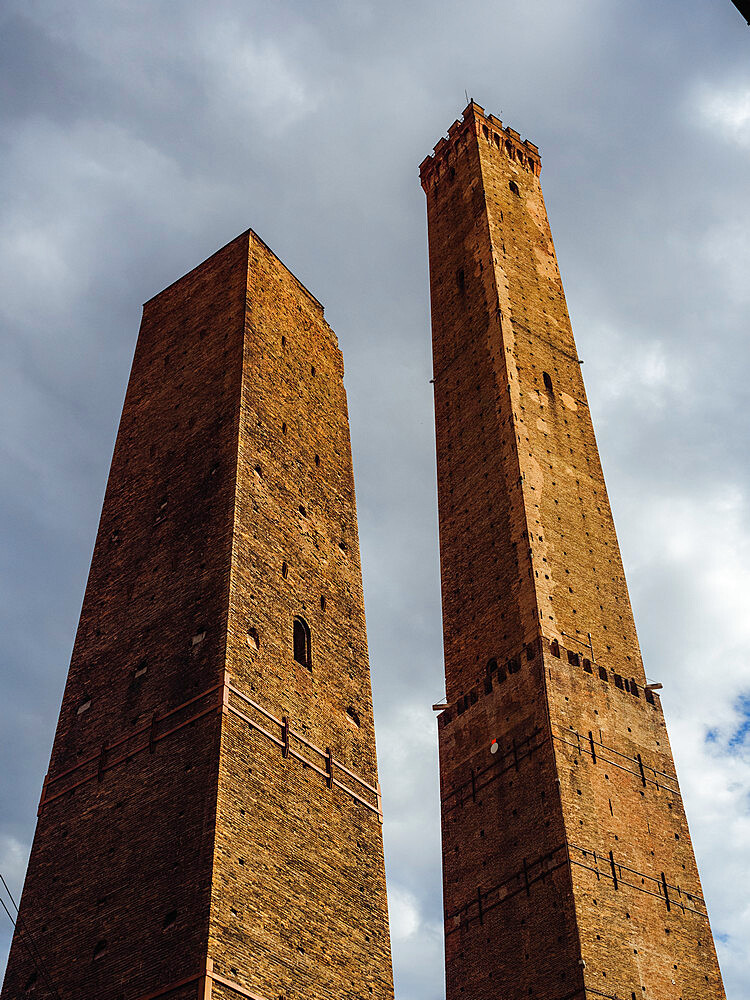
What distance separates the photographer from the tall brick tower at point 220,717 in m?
10.7

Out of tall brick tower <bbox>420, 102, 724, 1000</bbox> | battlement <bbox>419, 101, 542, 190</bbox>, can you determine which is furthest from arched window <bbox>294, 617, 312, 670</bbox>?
battlement <bbox>419, 101, 542, 190</bbox>

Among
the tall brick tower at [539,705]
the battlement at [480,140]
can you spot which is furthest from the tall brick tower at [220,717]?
the battlement at [480,140]

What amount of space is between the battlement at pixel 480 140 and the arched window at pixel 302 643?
1929 centimetres

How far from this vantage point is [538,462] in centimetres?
2214

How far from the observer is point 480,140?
3031 centimetres

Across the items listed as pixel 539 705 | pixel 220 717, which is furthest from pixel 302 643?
pixel 539 705

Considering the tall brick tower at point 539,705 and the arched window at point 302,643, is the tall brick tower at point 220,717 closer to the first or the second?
the arched window at point 302,643

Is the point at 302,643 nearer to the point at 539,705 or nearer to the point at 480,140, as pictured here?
the point at 539,705

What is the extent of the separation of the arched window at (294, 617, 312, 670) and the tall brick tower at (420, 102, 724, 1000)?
17.8 ft

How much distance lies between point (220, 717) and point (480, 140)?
22214 mm

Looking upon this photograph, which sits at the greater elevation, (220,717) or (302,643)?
(302,643)

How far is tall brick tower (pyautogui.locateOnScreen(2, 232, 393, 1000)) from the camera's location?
10.7 m

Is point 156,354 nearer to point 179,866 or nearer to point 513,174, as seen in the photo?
point 179,866

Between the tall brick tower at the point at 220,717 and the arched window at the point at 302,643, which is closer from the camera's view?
the tall brick tower at the point at 220,717
